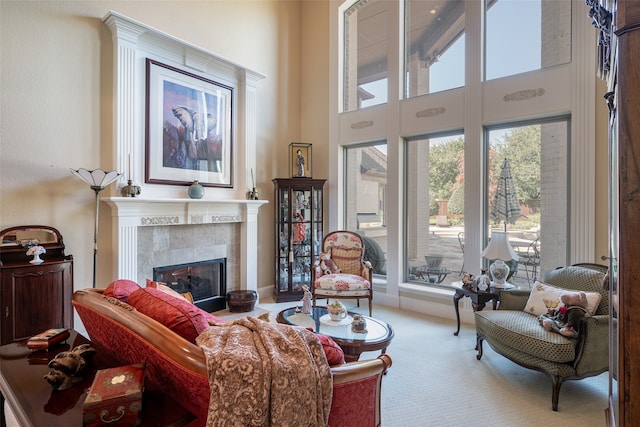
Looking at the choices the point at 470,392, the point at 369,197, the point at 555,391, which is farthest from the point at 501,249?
the point at 369,197

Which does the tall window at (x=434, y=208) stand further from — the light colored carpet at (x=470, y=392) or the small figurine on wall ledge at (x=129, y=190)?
the small figurine on wall ledge at (x=129, y=190)

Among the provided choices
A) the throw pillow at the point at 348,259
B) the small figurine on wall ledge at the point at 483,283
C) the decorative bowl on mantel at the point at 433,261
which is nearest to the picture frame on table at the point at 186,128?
the throw pillow at the point at 348,259

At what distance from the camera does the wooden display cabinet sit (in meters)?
2.64

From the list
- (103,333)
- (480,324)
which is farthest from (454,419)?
(103,333)

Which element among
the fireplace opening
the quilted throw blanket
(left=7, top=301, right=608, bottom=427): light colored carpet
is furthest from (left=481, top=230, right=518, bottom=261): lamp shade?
the fireplace opening

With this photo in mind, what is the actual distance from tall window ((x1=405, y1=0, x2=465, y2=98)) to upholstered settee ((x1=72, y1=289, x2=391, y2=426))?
13.3ft

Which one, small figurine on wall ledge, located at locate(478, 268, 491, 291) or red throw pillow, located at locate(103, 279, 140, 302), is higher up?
red throw pillow, located at locate(103, 279, 140, 302)

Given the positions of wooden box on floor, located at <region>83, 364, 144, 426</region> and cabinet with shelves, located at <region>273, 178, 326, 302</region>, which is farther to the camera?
cabinet with shelves, located at <region>273, 178, 326, 302</region>

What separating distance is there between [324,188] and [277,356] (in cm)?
434

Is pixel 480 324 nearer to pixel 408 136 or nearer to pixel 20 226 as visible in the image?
pixel 408 136

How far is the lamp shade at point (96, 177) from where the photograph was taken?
3.10 meters

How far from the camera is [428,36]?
4.68 meters

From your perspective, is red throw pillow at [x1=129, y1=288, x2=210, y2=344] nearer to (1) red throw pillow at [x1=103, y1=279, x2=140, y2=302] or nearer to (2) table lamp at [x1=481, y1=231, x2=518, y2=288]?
(1) red throw pillow at [x1=103, y1=279, x2=140, y2=302]

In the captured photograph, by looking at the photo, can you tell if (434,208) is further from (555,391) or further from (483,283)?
(555,391)
